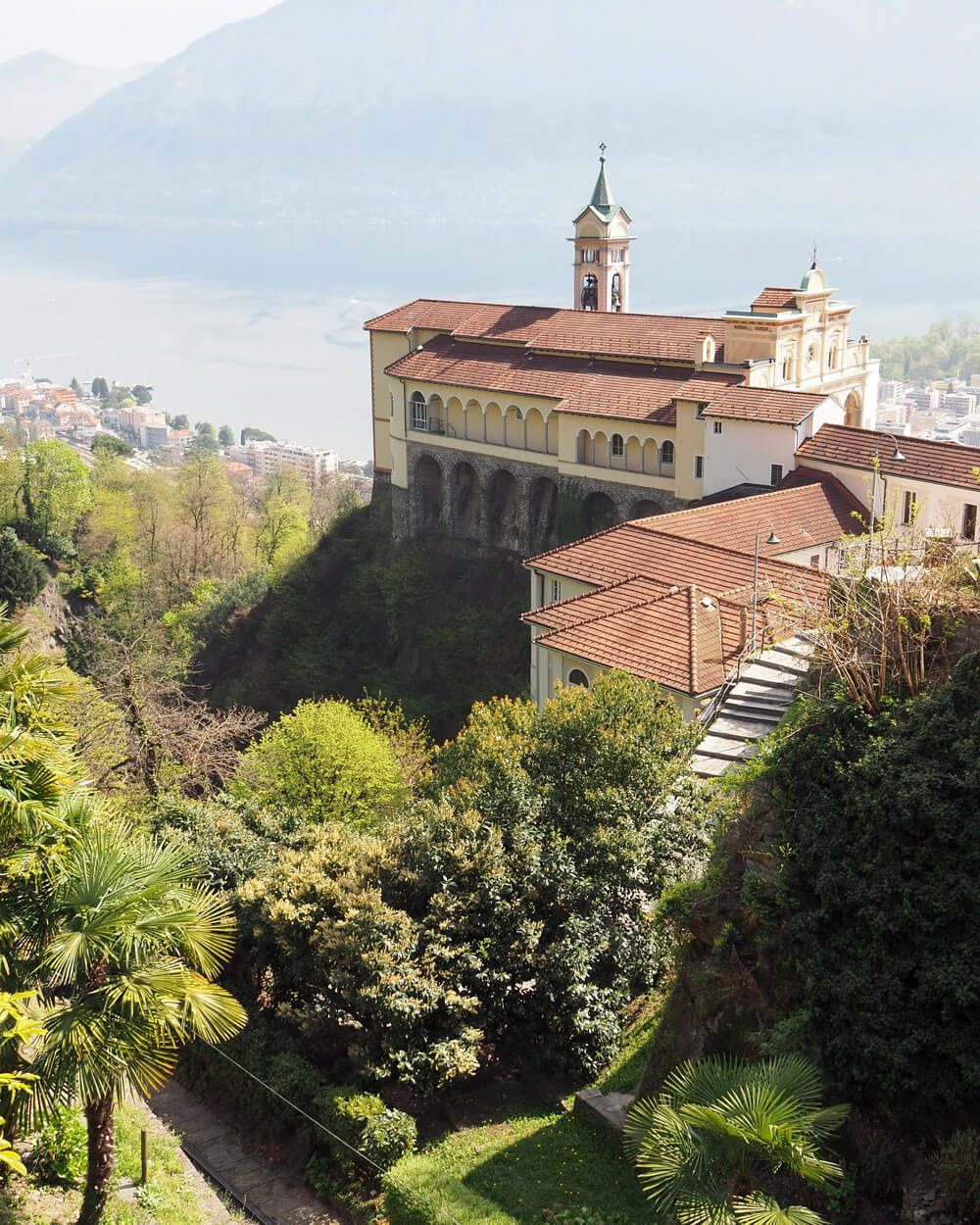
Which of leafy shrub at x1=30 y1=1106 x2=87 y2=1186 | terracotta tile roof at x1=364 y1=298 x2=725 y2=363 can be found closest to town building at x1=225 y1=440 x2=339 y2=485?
terracotta tile roof at x1=364 y1=298 x2=725 y2=363

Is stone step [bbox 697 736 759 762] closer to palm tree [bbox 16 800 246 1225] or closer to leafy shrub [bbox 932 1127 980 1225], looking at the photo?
leafy shrub [bbox 932 1127 980 1225]

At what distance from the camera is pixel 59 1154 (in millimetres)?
13281

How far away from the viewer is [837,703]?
518 inches

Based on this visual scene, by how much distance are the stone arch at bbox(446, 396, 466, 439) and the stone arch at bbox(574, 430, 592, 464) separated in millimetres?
7348

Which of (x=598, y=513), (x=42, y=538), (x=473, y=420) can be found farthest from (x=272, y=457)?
(x=598, y=513)

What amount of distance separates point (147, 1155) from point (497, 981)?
483 centimetres

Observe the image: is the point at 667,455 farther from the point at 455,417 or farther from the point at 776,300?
the point at 455,417

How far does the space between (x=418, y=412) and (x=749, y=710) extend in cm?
3542

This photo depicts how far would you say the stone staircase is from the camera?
61.9 ft

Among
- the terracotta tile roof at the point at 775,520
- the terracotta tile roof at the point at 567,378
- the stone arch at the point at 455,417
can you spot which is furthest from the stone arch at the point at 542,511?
the terracotta tile roof at the point at 775,520

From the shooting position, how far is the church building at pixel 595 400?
39.0 metres

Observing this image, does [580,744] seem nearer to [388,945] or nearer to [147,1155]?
[388,945]

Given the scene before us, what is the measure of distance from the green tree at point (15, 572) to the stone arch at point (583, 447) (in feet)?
87.2

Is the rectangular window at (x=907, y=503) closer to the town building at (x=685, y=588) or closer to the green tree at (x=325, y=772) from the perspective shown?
the town building at (x=685, y=588)
